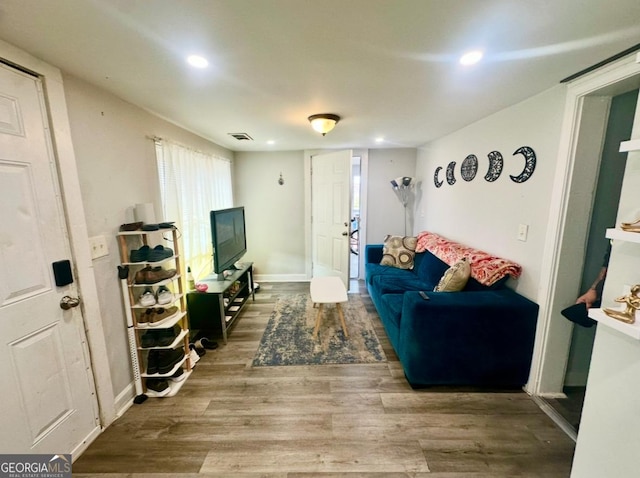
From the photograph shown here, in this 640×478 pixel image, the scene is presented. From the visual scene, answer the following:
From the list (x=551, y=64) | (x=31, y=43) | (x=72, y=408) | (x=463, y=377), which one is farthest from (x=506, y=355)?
(x=31, y=43)

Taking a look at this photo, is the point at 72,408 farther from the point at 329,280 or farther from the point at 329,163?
the point at 329,163

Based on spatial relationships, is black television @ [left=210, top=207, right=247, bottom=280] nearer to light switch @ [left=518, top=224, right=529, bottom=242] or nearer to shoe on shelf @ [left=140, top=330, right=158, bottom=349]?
shoe on shelf @ [left=140, top=330, right=158, bottom=349]

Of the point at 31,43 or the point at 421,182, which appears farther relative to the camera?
the point at 421,182

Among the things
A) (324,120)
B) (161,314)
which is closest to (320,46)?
(324,120)

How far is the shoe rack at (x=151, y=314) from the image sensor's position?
70.2 inches

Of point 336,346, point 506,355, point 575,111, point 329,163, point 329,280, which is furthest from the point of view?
point 329,163

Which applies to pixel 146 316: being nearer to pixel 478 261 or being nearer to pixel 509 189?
pixel 478 261

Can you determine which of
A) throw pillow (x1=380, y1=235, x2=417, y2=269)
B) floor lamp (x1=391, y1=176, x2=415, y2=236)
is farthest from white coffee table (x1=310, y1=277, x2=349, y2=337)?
floor lamp (x1=391, y1=176, x2=415, y2=236)

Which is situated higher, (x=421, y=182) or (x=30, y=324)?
(x=421, y=182)

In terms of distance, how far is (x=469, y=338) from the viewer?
6.08 feet

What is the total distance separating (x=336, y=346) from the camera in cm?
251

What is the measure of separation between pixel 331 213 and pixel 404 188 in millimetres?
1304

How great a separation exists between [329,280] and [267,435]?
5.70ft

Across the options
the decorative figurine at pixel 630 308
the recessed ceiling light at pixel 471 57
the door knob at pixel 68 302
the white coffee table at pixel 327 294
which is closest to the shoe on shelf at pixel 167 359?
the door knob at pixel 68 302
